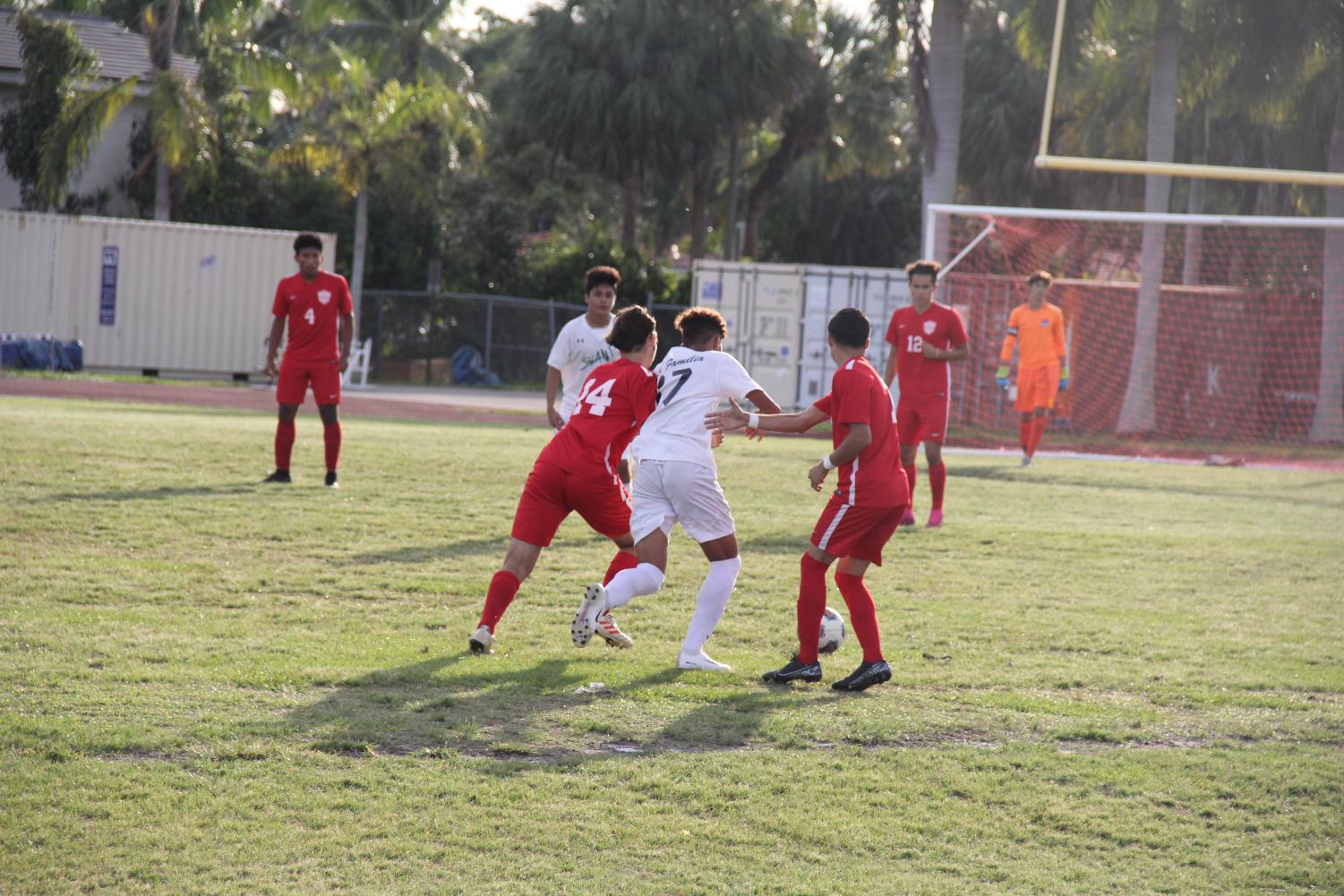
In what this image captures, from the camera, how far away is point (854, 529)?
6141 mm

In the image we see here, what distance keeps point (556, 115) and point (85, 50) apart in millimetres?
12393

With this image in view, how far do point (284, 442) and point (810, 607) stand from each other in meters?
6.78

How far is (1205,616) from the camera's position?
827 centimetres

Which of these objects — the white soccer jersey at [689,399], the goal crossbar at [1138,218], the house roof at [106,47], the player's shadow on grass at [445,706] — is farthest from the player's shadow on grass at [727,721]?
the house roof at [106,47]

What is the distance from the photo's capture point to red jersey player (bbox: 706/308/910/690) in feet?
20.0

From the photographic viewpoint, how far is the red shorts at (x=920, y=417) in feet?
35.9

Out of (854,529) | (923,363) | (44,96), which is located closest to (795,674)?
(854,529)

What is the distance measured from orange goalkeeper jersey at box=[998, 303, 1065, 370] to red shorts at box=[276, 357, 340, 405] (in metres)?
7.62

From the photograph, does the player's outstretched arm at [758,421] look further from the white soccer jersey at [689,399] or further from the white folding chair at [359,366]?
the white folding chair at [359,366]

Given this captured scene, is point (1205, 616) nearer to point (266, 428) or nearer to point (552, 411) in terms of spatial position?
point (552, 411)

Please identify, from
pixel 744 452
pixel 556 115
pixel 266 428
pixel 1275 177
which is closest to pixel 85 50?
pixel 556 115

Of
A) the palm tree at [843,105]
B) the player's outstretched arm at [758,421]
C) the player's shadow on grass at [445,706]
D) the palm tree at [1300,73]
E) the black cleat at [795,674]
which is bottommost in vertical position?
the player's shadow on grass at [445,706]

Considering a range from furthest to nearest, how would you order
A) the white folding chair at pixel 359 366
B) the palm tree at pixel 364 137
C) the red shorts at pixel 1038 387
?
1. the palm tree at pixel 364 137
2. the white folding chair at pixel 359 366
3. the red shorts at pixel 1038 387

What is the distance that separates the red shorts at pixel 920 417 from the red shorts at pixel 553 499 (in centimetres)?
482
